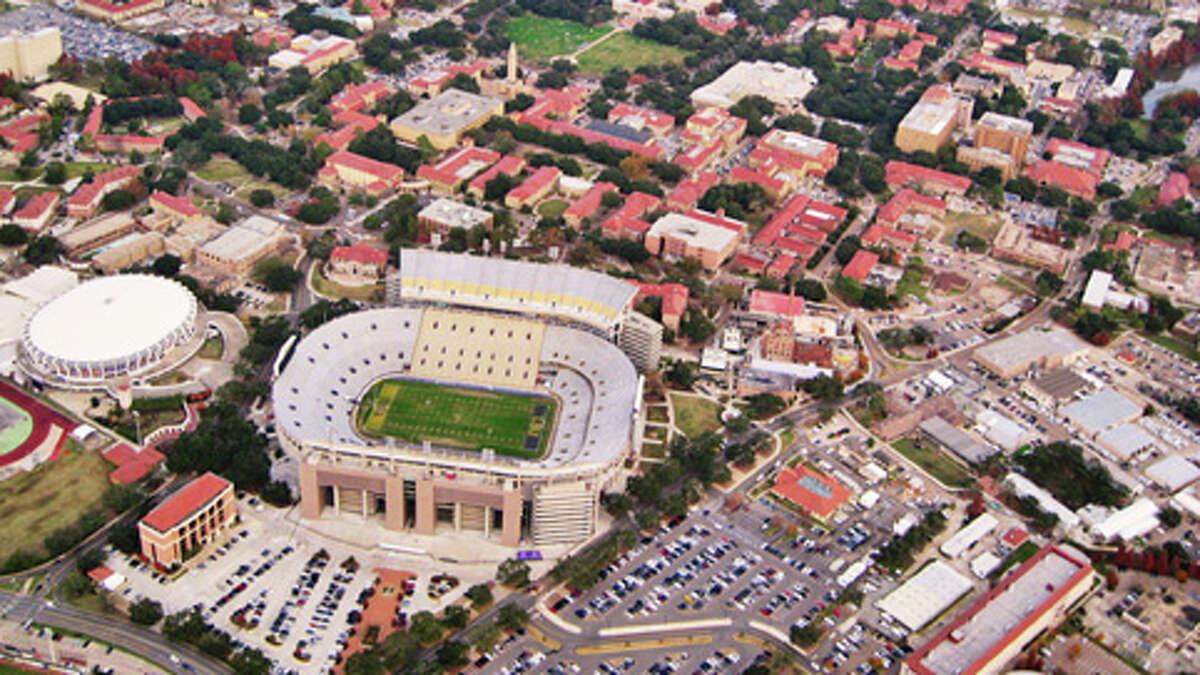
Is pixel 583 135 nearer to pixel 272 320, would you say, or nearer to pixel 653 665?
pixel 272 320

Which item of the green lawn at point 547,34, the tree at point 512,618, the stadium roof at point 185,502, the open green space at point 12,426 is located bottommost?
the green lawn at point 547,34

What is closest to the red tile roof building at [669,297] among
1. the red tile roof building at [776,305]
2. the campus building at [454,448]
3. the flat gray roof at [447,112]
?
the red tile roof building at [776,305]

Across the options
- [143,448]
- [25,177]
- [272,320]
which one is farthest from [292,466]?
[25,177]

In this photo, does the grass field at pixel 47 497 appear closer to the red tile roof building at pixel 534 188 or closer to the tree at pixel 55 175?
the tree at pixel 55 175

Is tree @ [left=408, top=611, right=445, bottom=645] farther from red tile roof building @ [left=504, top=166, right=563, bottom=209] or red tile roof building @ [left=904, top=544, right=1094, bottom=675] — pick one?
red tile roof building @ [left=504, top=166, right=563, bottom=209]

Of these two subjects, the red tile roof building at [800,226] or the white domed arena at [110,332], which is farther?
the red tile roof building at [800,226]

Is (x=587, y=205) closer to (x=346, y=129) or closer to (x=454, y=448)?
(x=346, y=129)

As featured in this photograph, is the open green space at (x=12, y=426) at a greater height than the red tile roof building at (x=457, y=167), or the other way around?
the red tile roof building at (x=457, y=167)

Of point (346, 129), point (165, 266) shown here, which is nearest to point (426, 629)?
point (165, 266)
